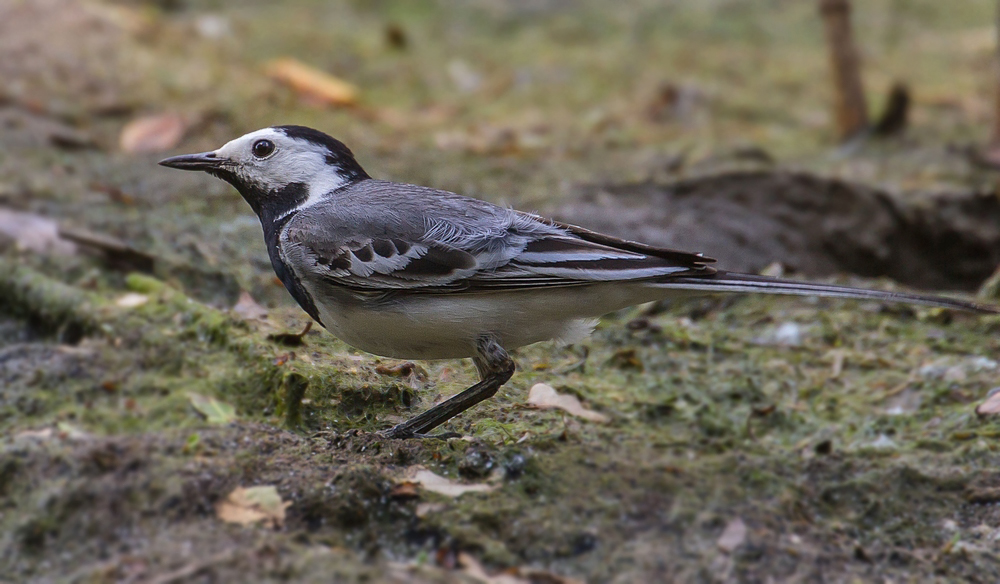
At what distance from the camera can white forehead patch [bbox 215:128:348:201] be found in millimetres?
4551

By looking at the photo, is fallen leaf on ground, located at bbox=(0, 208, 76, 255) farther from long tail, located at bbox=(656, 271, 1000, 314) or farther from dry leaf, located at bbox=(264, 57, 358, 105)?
long tail, located at bbox=(656, 271, 1000, 314)

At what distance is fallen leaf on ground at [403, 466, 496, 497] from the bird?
0.42 metres

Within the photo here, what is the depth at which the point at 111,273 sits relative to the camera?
5570 millimetres

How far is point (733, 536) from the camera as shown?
3367 millimetres

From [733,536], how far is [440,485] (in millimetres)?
1023

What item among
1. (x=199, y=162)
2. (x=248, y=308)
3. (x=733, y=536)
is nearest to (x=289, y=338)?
(x=248, y=308)

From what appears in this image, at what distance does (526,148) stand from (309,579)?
614cm

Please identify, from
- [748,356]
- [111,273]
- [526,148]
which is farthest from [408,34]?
[748,356]

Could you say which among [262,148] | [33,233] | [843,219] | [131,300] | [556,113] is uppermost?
[556,113]

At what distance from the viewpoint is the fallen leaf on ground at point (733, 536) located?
3314 mm

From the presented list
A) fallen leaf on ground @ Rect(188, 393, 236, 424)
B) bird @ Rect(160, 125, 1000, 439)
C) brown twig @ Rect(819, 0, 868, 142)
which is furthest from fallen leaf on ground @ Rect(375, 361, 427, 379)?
brown twig @ Rect(819, 0, 868, 142)

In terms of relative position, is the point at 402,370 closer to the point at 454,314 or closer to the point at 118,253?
the point at 454,314

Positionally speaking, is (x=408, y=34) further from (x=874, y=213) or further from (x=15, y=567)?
(x=15, y=567)

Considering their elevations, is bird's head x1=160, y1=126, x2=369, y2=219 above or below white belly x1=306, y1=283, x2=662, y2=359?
above
